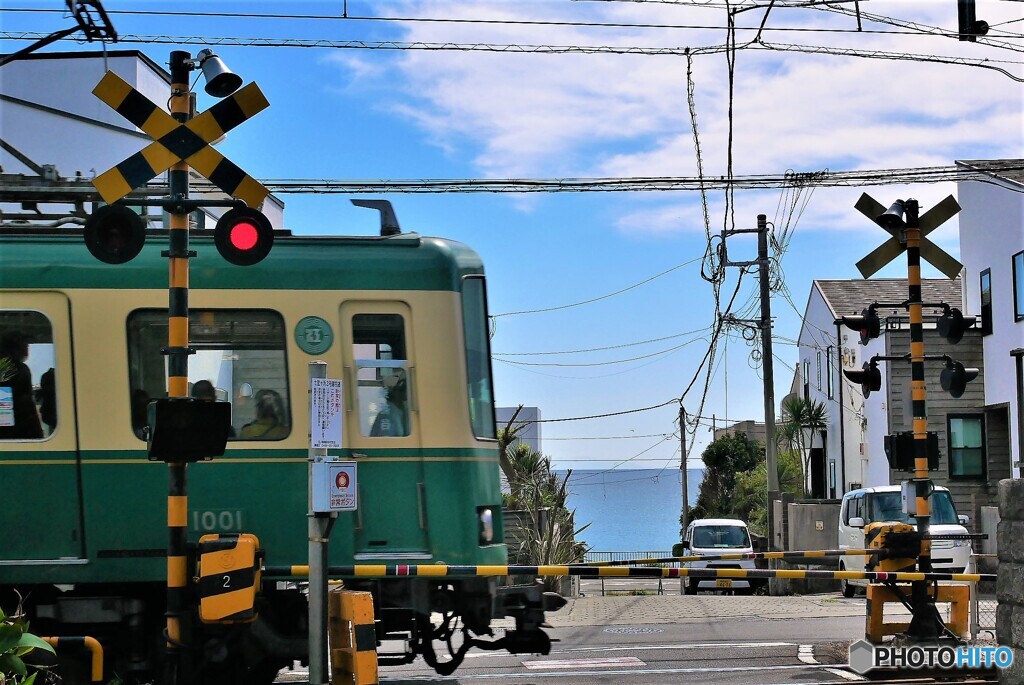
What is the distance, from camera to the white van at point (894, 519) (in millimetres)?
21844

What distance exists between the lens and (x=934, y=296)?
1387 inches

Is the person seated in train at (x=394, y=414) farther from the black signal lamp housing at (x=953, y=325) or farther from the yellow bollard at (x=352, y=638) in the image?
the black signal lamp housing at (x=953, y=325)

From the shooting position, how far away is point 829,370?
3922cm

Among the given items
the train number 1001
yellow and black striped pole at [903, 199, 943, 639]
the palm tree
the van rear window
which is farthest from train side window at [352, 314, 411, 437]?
the palm tree

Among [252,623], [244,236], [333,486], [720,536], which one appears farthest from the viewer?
[720,536]

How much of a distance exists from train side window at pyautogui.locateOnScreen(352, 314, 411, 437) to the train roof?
12.3 inches

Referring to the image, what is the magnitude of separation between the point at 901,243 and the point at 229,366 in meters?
6.83

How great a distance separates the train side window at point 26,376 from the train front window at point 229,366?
63 cm

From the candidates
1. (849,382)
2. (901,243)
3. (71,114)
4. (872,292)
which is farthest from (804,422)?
(901,243)

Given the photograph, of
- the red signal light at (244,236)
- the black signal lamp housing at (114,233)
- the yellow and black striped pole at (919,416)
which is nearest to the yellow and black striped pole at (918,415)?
the yellow and black striped pole at (919,416)

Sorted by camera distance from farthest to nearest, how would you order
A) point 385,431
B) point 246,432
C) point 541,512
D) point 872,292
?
1. point 872,292
2. point 541,512
3. point 385,431
4. point 246,432

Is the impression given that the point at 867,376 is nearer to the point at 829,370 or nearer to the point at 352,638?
the point at 352,638

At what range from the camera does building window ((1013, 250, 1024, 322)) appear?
26.8 meters

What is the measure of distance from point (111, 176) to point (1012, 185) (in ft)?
74.9
